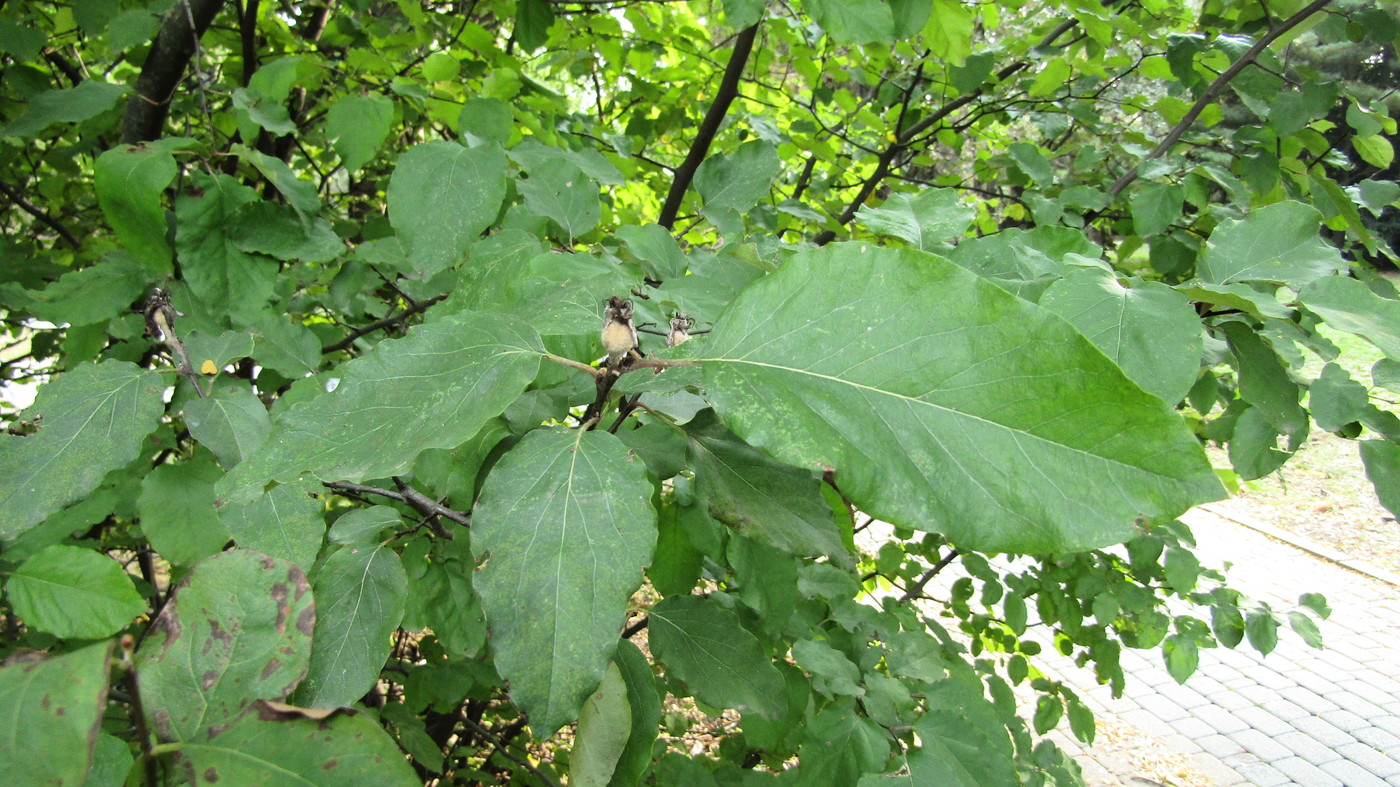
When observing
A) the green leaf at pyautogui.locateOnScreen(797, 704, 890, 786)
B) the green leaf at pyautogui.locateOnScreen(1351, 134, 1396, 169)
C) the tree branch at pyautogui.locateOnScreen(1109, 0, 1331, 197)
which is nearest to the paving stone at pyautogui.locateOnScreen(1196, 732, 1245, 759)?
the green leaf at pyautogui.locateOnScreen(1351, 134, 1396, 169)

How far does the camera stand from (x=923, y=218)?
93cm

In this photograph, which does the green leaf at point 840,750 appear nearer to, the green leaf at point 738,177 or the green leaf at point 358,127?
the green leaf at point 738,177

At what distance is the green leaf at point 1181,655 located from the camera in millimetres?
2230

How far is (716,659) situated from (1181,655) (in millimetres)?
1825

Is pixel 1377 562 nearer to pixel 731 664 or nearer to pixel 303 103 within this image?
pixel 731 664

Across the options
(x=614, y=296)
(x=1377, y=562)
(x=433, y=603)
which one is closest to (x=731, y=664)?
(x=433, y=603)

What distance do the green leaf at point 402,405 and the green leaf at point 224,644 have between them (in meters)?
0.07

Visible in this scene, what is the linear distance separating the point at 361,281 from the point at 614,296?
1.16 meters

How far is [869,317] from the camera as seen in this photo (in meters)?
0.55

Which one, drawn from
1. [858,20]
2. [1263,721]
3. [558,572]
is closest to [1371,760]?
[1263,721]

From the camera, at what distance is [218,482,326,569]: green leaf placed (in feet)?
2.84

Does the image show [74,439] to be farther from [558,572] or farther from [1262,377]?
[1262,377]

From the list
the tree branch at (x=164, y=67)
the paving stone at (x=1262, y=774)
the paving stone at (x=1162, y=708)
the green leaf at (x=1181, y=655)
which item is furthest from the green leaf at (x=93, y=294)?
the paving stone at (x=1162, y=708)

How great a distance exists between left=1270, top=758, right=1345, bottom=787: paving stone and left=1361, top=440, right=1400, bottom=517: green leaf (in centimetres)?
508
